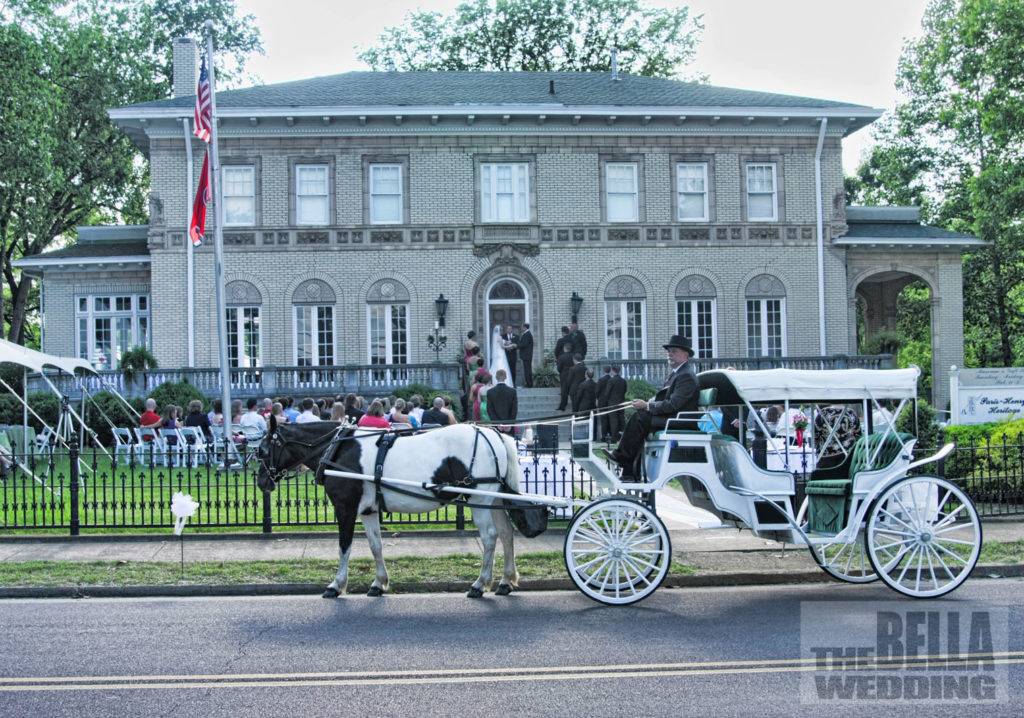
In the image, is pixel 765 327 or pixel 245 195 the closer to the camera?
pixel 245 195

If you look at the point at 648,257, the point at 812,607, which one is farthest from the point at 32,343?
the point at 812,607

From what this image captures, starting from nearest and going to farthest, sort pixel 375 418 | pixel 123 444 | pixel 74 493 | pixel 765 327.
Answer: pixel 74 493 → pixel 375 418 → pixel 123 444 → pixel 765 327

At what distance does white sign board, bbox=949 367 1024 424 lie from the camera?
63.7 feet

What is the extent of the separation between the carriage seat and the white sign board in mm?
9308

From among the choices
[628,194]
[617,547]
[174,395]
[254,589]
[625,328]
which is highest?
[628,194]

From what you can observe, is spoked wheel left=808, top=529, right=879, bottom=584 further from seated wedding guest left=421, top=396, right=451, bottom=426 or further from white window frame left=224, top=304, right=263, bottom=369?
white window frame left=224, top=304, right=263, bottom=369

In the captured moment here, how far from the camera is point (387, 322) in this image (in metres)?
33.7

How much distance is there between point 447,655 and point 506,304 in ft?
84.7

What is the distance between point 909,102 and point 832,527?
38.5m

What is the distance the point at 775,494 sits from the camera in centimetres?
1074

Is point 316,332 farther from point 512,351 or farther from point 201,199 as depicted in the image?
point 201,199

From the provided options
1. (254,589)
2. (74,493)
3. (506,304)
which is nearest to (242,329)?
(506,304)

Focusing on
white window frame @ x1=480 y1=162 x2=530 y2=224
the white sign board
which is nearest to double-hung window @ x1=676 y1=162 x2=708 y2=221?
white window frame @ x1=480 y1=162 x2=530 y2=224

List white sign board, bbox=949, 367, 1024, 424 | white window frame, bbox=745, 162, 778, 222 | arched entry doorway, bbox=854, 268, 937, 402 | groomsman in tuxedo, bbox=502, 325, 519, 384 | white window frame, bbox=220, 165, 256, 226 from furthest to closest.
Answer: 1. arched entry doorway, bbox=854, 268, 937, 402
2. white window frame, bbox=745, 162, 778, 222
3. white window frame, bbox=220, 165, 256, 226
4. groomsman in tuxedo, bbox=502, 325, 519, 384
5. white sign board, bbox=949, 367, 1024, 424
